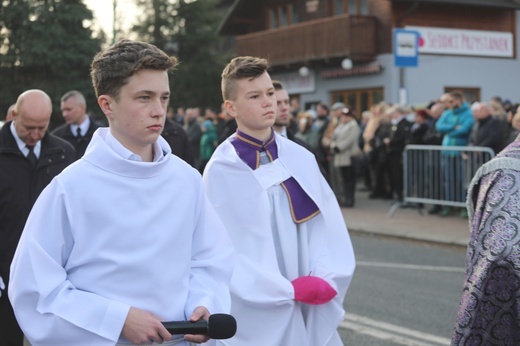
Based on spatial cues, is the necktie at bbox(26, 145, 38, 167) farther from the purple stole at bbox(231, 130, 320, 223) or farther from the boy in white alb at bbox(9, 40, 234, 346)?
the boy in white alb at bbox(9, 40, 234, 346)

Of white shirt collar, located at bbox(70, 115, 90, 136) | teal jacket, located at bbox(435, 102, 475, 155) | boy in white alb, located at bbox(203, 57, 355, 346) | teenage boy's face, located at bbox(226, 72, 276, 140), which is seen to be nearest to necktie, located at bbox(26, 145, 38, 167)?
boy in white alb, located at bbox(203, 57, 355, 346)

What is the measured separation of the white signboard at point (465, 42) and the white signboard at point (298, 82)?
5243 millimetres

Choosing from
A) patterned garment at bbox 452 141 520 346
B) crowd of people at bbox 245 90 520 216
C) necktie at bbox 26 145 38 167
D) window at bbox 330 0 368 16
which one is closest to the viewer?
patterned garment at bbox 452 141 520 346

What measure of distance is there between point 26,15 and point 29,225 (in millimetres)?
24281

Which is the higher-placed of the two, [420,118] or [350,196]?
[420,118]

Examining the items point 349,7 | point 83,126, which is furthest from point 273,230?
point 349,7

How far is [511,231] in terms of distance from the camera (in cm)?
295

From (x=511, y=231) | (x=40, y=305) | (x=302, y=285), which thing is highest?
(x=511, y=231)

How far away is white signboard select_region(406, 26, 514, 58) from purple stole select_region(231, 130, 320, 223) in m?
26.7

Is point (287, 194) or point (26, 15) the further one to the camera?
point (26, 15)

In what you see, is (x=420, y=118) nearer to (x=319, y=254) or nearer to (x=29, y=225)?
(x=319, y=254)

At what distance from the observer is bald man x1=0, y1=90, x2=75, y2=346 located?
534 cm

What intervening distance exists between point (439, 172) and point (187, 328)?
1178cm

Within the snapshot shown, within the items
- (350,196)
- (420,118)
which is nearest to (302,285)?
(420,118)
